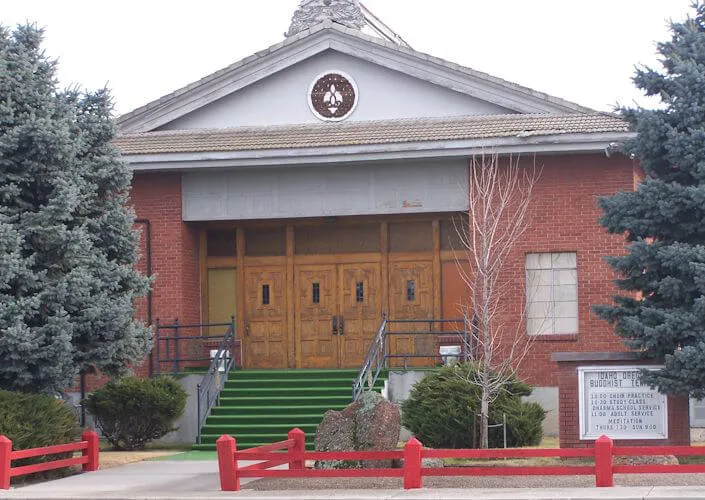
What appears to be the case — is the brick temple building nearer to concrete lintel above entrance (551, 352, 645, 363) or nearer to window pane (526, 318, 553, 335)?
window pane (526, 318, 553, 335)

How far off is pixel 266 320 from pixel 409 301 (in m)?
3.23

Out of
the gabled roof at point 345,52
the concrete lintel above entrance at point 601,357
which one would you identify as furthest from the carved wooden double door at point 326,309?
the concrete lintel above entrance at point 601,357

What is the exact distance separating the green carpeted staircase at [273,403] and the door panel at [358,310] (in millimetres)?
1710

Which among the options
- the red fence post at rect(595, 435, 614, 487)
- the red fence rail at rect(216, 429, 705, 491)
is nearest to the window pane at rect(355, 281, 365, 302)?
the red fence rail at rect(216, 429, 705, 491)

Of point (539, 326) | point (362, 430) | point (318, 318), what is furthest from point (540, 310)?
point (362, 430)

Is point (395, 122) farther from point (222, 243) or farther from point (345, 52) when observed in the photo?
point (222, 243)

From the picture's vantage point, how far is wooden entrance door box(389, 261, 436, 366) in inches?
1125

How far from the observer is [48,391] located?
2114 centimetres

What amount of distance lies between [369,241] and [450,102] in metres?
3.48

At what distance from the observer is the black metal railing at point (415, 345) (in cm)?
2594

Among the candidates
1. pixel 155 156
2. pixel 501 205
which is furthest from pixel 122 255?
pixel 501 205

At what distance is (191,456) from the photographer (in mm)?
24125

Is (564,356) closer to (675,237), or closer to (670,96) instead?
(675,237)

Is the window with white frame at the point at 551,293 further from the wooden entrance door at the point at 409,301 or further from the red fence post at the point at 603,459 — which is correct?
the red fence post at the point at 603,459
